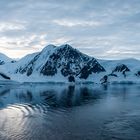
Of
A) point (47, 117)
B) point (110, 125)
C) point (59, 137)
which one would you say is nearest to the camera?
point (59, 137)

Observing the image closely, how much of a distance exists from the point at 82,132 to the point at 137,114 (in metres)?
15.3

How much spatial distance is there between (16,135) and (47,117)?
39.0ft

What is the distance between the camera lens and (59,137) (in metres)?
32.8

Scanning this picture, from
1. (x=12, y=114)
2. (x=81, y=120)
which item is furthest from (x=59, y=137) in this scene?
(x=12, y=114)

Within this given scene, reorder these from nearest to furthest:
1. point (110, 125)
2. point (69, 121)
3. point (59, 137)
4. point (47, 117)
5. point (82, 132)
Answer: point (59, 137)
point (82, 132)
point (110, 125)
point (69, 121)
point (47, 117)

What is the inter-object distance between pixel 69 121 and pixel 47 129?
19.2 ft

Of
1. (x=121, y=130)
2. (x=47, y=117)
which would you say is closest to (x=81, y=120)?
(x=47, y=117)

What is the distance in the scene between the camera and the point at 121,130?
36.0 metres

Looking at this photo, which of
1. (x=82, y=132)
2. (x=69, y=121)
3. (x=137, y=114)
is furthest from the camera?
(x=137, y=114)

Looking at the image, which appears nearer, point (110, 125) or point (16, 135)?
point (16, 135)

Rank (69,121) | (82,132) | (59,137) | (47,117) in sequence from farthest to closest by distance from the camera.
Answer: (47,117) → (69,121) → (82,132) → (59,137)

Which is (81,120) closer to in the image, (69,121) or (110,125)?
(69,121)

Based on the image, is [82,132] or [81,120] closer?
[82,132]

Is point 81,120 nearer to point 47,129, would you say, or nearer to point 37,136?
point 47,129
